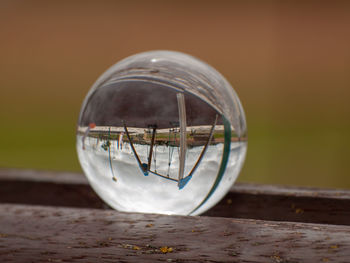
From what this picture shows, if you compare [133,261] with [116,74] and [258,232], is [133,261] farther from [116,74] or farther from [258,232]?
[116,74]

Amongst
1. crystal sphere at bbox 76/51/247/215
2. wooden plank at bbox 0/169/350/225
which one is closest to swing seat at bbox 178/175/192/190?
crystal sphere at bbox 76/51/247/215

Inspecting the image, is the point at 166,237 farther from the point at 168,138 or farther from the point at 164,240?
the point at 168,138

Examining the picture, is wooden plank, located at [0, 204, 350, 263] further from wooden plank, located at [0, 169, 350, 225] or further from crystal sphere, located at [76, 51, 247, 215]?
wooden plank, located at [0, 169, 350, 225]

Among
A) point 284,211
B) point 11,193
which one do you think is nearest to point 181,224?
point 284,211

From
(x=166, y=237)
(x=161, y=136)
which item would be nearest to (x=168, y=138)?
(x=161, y=136)

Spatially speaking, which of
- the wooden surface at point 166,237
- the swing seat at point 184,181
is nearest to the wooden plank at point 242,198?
the wooden surface at point 166,237

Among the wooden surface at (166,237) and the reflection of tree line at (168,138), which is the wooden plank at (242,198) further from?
the reflection of tree line at (168,138)
